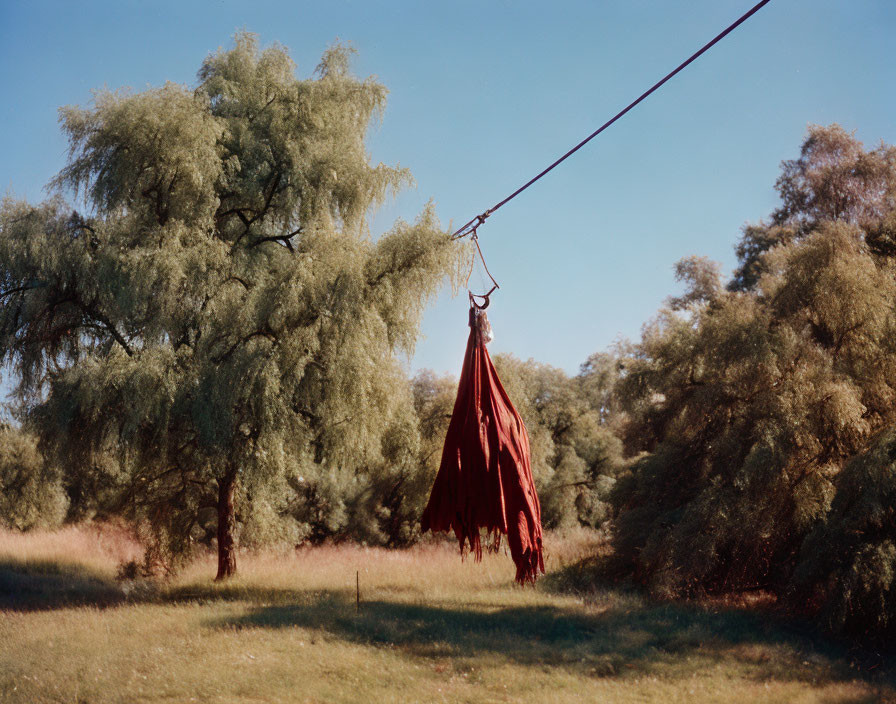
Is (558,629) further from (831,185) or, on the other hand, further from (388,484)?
(831,185)

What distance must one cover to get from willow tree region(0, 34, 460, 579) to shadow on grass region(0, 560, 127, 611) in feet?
5.45

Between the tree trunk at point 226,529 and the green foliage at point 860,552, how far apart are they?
9.94 meters

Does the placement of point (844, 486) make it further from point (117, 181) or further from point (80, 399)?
point (117, 181)

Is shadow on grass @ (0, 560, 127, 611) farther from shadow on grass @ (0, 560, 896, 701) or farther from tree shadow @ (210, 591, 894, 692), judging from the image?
tree shadow @ (210, 591, 894, 692)

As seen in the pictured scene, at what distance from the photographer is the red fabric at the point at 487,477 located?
4.26m

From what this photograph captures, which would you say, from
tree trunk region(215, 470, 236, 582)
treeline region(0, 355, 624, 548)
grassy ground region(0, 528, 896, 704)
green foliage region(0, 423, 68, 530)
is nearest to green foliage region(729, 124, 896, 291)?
treeline region(0, 355, 624, 548)

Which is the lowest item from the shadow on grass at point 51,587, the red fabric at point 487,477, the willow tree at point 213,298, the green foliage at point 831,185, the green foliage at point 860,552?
the shadow on grass at point 51,587

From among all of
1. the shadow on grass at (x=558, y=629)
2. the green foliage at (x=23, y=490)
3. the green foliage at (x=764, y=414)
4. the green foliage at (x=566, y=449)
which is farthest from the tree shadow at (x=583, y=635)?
the green foliage at (x=23, y=490)

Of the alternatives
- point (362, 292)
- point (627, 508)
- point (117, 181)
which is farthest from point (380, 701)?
point (117, 181)

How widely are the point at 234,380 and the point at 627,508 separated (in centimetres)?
899

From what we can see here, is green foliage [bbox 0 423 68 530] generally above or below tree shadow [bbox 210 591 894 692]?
above

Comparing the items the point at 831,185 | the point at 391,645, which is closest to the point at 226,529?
the point at 391,645

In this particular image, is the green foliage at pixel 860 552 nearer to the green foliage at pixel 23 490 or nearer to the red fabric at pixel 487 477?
the red fabric at pixel 487 477

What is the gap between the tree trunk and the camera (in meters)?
13.2
